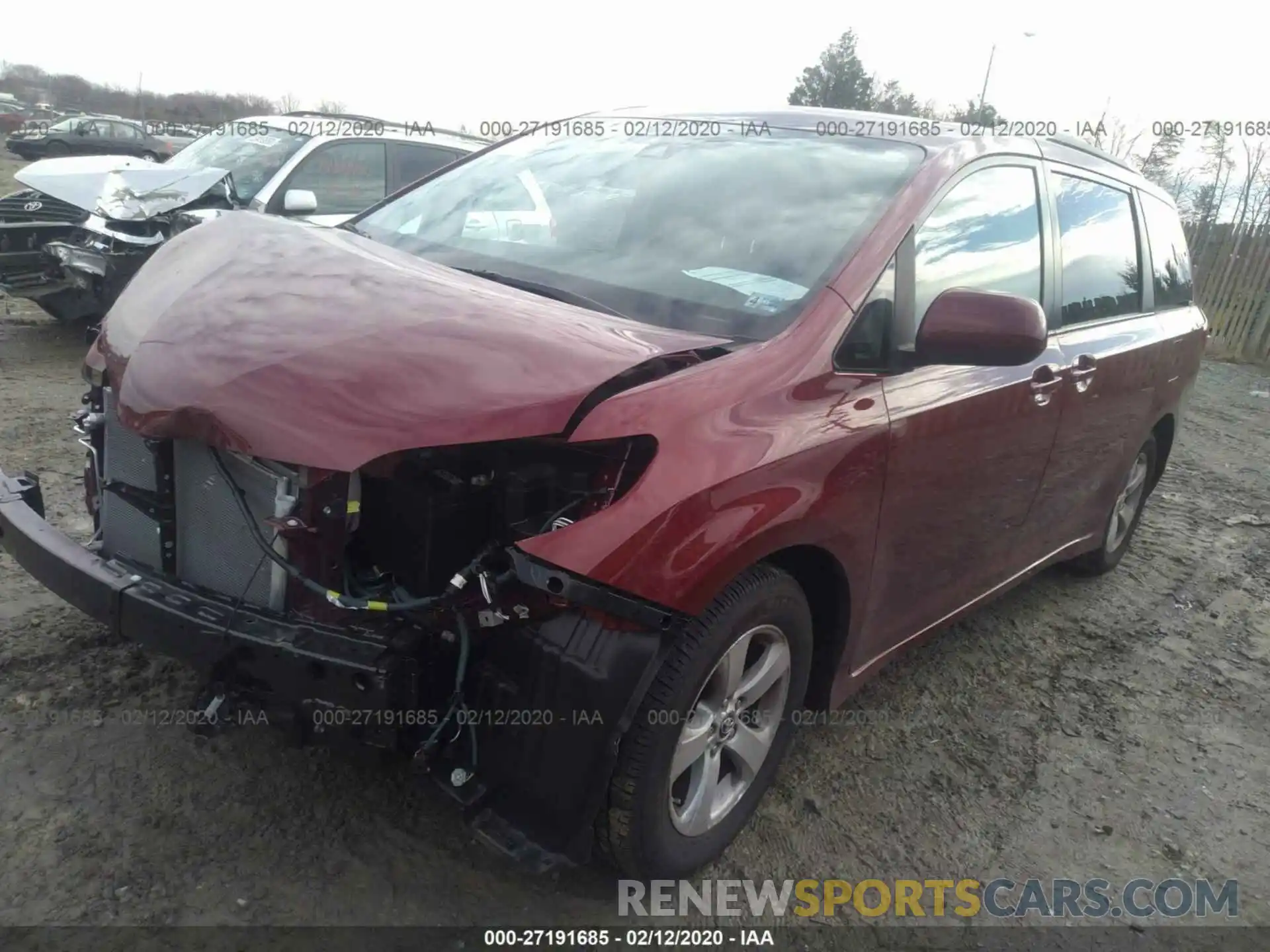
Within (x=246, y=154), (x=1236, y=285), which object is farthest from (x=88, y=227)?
(x=1236, y=285)

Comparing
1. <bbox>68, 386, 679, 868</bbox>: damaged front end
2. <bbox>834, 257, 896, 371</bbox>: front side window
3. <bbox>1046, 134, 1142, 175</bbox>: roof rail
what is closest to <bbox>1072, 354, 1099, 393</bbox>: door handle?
<bbox>1046, 134, 1142, 175</bbox>: roof rail

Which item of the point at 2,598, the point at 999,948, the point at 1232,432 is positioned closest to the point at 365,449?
the point at 999,948

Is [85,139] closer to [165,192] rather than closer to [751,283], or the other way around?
[165,192]

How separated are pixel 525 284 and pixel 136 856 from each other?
5.75ft

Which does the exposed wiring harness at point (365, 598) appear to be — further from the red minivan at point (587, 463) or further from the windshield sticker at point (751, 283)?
the windshield sticker at point (751, 283)

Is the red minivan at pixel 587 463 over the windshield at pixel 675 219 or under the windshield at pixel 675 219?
under

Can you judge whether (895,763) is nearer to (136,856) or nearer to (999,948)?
(999,948)

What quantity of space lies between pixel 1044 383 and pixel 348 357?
2.30m

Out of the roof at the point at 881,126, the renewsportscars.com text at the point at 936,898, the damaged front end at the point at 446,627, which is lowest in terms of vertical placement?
the renewsportscars.com text at the point at 936,898

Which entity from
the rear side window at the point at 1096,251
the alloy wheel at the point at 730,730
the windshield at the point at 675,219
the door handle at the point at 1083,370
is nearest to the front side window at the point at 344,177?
the windshield at the point at 675,219

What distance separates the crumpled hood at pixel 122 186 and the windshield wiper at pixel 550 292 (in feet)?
15.8

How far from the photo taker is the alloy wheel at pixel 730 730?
2.25 metres

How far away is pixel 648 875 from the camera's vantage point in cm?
225

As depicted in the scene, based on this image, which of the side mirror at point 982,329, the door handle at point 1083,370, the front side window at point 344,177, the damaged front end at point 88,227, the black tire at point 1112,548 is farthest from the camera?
the front side window at point 344,177
